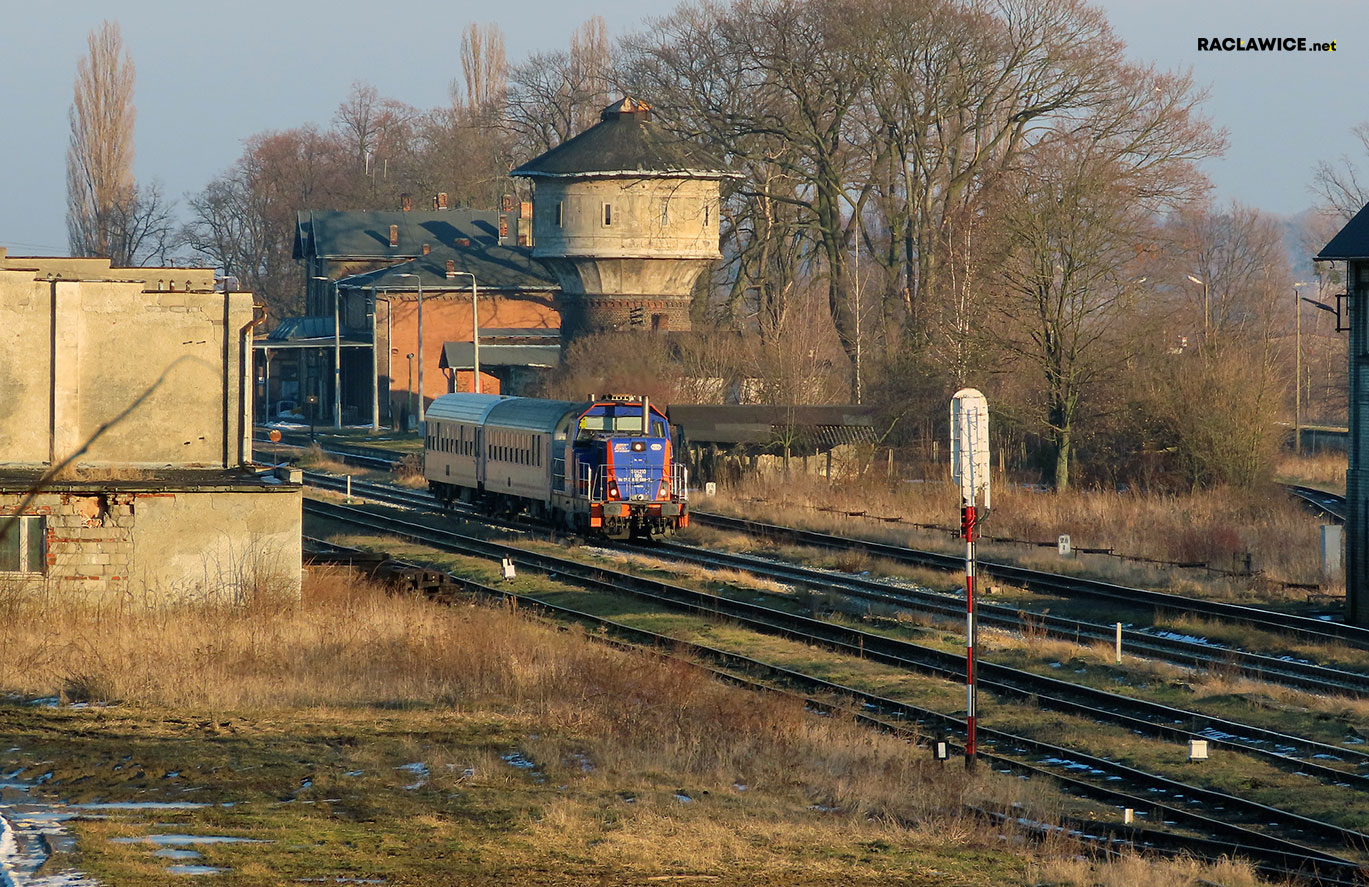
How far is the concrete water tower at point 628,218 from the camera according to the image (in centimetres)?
6334

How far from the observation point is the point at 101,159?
364ft

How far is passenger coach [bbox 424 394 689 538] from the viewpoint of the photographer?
113ft

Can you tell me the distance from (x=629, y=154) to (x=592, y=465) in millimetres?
31346

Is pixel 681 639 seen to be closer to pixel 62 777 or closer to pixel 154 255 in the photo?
pixel 62 777

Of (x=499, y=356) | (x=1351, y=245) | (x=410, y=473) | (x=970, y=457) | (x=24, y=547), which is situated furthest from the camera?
(x=499, y=356)

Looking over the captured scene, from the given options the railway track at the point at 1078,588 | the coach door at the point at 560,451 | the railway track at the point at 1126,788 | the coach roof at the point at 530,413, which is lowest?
the railway track at the point at 1126,788

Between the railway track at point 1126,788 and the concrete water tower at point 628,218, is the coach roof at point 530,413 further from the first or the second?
the concrete water tower at point 628,218

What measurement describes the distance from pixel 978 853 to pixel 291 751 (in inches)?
259

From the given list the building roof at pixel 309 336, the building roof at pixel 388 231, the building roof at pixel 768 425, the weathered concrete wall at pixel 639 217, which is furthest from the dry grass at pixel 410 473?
the building roof at pixel 388 231

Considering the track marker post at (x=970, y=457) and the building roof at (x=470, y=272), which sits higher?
the building roof at (x=470, y=272)

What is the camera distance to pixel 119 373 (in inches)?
1196

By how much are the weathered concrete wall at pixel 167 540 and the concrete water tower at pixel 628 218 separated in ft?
128

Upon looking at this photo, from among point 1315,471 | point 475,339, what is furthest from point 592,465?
point 1315,471

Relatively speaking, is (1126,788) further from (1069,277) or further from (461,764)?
(1069,277)
